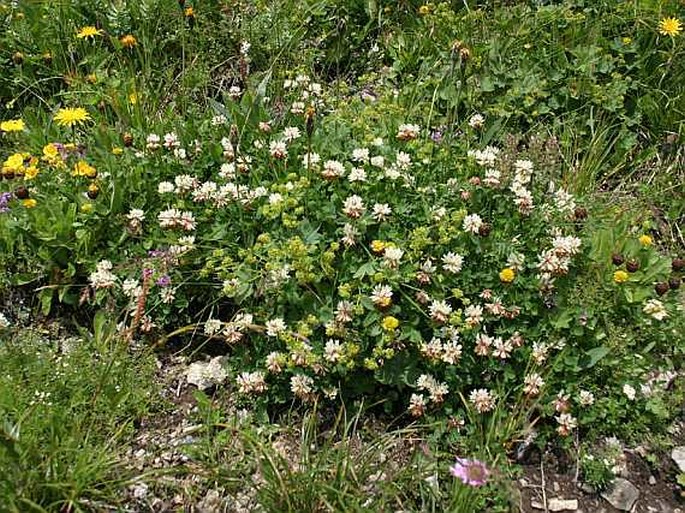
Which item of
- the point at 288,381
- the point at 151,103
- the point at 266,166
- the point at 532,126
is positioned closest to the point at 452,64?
the point at 532,126

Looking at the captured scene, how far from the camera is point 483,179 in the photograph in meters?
2.61

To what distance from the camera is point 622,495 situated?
2.35 m

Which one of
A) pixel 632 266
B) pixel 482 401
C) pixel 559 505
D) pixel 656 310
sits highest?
pixel 632 266

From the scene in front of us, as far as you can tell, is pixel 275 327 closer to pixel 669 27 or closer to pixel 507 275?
pixel 507 275

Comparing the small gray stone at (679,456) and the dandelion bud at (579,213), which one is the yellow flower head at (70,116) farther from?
the small gray stone at (679,456)

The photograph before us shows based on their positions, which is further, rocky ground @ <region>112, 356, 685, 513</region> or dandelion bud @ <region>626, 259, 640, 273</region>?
dandelion bud @ <region>626, 259, 640, 273</region>

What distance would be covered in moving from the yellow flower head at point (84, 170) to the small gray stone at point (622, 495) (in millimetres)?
2054

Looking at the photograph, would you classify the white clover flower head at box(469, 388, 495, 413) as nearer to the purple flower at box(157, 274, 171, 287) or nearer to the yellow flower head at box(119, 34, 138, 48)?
the purple flower at box(157, 274, 171, 287)

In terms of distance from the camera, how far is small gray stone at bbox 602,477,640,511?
2334 mm

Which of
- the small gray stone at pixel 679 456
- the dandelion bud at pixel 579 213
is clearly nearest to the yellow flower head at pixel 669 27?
the dandelion bud at pixel 579 213

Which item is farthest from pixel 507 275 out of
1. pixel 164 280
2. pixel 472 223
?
pixel 164 280

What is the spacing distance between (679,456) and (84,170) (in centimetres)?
226

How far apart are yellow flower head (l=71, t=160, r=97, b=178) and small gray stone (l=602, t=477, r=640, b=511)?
205 centimetres

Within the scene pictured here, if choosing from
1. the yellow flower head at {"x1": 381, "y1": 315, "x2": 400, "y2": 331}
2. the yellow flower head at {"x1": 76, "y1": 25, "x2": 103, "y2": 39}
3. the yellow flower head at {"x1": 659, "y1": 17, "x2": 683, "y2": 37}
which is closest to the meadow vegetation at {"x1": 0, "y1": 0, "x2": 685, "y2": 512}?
the yellow flower head at {"x1": 381, "y1": 315, "x2": 400, "y2": 331}
